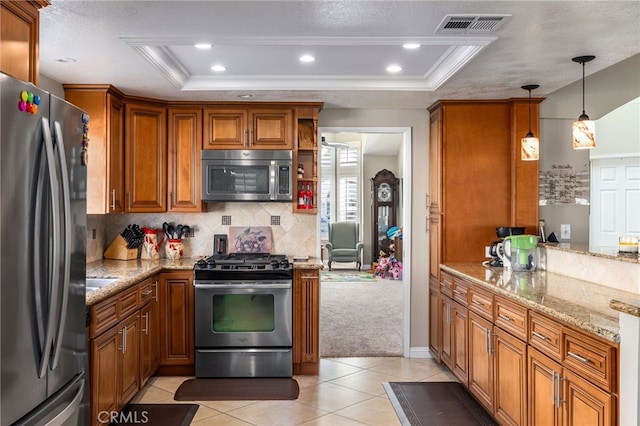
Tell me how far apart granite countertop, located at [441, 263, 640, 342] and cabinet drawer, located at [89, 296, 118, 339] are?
2280 millimetres

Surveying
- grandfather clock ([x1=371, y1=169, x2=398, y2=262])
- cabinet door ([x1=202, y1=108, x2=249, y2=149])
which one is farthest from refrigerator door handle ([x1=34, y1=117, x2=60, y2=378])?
grandfather clock ([x1=371, y1=169, x2=398, y2=262])

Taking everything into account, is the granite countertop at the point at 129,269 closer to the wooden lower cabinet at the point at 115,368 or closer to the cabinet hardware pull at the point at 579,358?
the wooden lower cabinet at the point at 115,368

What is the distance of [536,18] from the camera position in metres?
2.46

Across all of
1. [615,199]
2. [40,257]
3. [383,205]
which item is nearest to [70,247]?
[40,257]

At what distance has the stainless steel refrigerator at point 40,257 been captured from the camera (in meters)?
A: 1.65

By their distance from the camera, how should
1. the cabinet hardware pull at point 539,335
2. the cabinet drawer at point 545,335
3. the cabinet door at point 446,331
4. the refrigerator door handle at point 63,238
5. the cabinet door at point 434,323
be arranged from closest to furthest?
the refrigerator door handle at point 63,238
the cabinet drawer at point 545,335
the cabinet hardware pull at point 539,335
the cabinet door at point 446,331
the cabinet door at point 434,323

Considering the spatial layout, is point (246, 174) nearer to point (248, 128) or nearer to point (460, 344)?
point (248, 128)

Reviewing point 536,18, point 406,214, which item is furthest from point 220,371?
point 536,18

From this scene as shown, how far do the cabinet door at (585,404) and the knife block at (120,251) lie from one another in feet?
11.6

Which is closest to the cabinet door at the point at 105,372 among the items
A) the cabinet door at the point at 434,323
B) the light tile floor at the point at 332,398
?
the light tile floor at the point at 332,398

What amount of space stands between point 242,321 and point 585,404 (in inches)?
104

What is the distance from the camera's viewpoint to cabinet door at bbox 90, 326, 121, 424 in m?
2.69

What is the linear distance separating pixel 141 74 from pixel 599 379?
3269 mm

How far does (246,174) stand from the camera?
4383 millimetres
